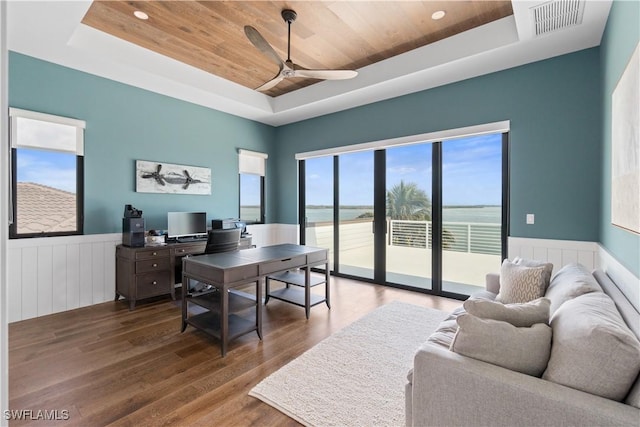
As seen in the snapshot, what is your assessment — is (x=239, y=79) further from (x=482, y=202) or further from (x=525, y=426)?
(x=525, y=426)

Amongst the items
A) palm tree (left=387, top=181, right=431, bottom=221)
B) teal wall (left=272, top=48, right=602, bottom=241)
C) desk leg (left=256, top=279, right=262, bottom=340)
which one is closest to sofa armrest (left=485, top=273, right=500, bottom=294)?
teal wall (left=272, top=48, right=602, bottom=241)

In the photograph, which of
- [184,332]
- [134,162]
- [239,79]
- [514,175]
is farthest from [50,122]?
[514,175]

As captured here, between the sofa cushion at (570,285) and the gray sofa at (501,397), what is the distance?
15cm

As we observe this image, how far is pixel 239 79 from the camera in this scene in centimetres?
457

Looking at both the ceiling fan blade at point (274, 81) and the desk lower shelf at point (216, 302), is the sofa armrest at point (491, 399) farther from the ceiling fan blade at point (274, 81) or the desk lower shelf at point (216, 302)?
the ceiling fan blade at point (274, 81)

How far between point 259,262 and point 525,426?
2216mm

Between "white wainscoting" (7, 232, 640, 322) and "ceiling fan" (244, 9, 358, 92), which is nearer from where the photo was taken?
"ceiling fan" (244, 9, 358, 92)

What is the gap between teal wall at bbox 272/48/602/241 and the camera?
312 cm

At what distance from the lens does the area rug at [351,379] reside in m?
1.84

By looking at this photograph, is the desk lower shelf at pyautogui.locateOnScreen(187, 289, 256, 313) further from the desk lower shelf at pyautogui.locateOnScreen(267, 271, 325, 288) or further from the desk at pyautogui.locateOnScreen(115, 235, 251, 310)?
the desk at pyautogui.locateOnScreen(115, 235, 251, 310)

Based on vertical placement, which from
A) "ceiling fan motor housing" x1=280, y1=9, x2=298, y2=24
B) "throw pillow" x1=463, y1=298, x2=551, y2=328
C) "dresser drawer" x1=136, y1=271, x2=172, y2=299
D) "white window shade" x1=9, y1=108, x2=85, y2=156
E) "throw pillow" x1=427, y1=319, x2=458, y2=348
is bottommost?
"dresser drawer" x1=136, y1=271, x2=172, y2=299

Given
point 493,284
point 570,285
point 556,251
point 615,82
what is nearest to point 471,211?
point 556,251

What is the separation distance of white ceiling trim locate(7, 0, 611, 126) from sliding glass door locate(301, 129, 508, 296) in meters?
0.87

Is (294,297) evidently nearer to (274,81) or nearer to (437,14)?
(274,81)
